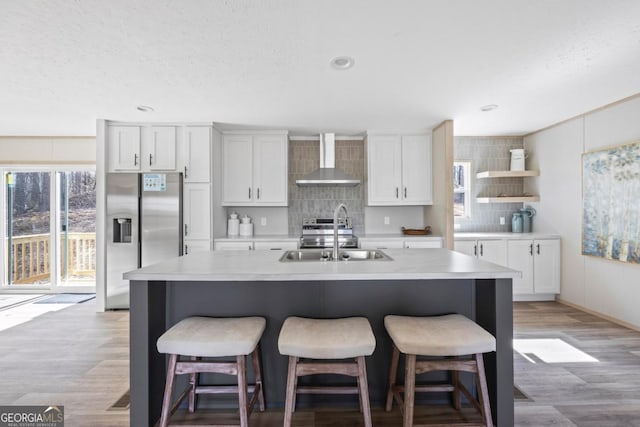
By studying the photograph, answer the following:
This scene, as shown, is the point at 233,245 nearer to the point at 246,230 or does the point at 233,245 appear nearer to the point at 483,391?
the point at 246,230

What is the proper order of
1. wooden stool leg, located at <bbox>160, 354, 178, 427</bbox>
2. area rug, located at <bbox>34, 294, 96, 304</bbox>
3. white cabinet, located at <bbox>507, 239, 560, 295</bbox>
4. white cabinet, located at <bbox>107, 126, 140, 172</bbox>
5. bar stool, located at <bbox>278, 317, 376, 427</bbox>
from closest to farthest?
1. bar stool, located at <bbox>278, 317, 376, 427</bbox>
2. wooden stool leg, located at <bbox>160, 354, 178, 427</bbox>
3. white cabinet, located at <bbox>107, 126, 140, 172</bbox>
4. white cabinet, located at <bbox>507, 239, 560, 295</bbox>
5. area rug, located at <bbox>34, 294, 96, 304</bbox>

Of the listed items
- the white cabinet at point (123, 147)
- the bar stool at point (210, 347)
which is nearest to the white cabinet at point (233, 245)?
the white cabinet at point (123, 147)

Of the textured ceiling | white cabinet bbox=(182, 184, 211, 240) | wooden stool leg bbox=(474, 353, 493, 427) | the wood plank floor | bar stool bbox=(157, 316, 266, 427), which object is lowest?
the wood plank floor

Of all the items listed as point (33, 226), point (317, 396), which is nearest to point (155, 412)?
point (317, 396)

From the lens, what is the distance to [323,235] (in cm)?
434

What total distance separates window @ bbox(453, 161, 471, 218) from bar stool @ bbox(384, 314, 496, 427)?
132 inches

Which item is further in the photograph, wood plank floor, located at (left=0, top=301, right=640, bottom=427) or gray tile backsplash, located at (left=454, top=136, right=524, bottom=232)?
gray tile backsplash, located at (left=454, top=136, right=524, bottom=232)

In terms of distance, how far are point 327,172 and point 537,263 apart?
2.91 metres

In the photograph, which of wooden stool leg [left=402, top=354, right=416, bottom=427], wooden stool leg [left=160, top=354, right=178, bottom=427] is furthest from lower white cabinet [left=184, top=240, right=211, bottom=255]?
wooden stool leg [left=402, top=354, right=416, bottom=427]

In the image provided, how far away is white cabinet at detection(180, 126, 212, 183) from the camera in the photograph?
3.98 meters

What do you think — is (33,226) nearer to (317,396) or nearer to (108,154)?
(108,154)

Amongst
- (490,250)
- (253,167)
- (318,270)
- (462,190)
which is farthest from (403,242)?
(318,270)

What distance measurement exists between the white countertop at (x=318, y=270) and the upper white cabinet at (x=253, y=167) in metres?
2.39

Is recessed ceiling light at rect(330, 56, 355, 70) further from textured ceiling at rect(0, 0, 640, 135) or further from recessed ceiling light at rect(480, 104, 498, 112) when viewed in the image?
recessed ceiling light at rect(480, 104, 498, 112)
